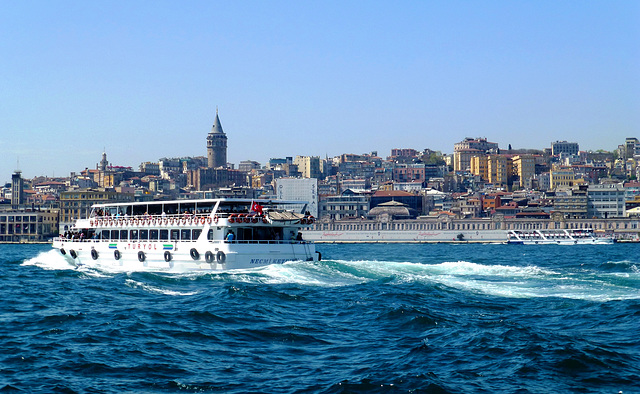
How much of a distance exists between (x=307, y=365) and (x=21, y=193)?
6930 inches

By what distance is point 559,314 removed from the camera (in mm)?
24703

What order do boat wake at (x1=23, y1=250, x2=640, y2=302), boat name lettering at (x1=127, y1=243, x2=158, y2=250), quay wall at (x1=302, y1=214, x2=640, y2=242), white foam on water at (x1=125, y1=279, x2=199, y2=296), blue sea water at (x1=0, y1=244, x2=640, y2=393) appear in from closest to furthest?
blue sea water at (x1=0, y1=244, x2=640, y2=393) < boat wake at (x1=23, y1=250, x2=640, y2=302) < white foam on water at (x1=125, y1=279, x2=199, y2=296) < boat name lettering at (x1=127, y1=243, x2=158, y2=250) < quay wall at (x1=302, y1=214, x2=640, y2=242)

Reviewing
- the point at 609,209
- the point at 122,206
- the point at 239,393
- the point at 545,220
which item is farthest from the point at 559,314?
the point at 609,209

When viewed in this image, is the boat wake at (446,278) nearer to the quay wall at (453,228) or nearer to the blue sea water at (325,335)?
the blue sea water at (325,335)

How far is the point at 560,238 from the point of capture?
124 meters

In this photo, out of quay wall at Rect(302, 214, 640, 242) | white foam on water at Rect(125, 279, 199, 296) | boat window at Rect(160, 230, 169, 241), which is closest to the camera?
white foam on water at Rect(125, 279, 199, 296)

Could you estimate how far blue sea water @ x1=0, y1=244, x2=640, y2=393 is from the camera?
671 inches

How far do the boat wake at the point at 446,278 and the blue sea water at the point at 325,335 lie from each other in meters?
0.14

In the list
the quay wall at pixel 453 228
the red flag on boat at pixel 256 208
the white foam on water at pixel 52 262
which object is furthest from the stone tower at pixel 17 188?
the red flag on boat at pixel 256 208

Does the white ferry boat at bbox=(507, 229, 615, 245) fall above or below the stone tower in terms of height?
below

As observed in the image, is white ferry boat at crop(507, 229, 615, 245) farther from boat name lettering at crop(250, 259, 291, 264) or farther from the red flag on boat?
boat name lettering at crop(250, 259, 291, 264)

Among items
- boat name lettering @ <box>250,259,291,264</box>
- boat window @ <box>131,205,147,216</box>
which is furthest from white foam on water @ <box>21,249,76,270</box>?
boat name lettering @ <box>250,259,291,264</box>

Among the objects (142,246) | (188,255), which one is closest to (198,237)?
(188,255)

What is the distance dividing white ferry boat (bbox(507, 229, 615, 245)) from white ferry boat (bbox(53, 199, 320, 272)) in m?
83.3
